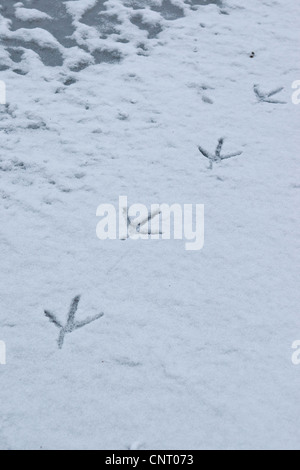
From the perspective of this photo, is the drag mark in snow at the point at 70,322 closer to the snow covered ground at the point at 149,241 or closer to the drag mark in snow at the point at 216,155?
the snow covered ground at the point at 149,241

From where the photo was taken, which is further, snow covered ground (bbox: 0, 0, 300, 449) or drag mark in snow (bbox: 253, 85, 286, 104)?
drag mark in snow (bbox: 253, 85, 286, 104)

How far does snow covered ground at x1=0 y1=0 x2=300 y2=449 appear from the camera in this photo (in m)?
1.63

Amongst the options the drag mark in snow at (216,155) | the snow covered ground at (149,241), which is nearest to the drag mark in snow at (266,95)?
the snow covered ground at (149,241)

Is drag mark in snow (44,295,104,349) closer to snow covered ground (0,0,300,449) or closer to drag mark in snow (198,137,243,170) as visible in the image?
snow covered ground (0,0,300,449)

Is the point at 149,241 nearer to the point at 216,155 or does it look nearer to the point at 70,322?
the point at 70,322

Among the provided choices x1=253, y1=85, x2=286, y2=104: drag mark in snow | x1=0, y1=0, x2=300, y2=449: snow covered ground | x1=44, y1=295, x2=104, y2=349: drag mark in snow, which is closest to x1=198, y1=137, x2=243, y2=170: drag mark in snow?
x1=0, y1=0, x2=300, y2=449: snow covered ground

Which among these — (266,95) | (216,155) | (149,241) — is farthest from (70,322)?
(266,95)

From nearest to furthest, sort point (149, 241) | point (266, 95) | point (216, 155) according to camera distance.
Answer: point (149, 241)
point (216, 155)
point (266, 95)

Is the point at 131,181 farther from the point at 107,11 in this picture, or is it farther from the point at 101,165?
the point at 107,11

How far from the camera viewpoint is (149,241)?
2084 millimetres

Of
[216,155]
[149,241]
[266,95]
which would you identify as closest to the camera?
[149,241]

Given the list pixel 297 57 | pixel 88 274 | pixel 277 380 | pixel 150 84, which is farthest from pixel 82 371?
pixel 297 57

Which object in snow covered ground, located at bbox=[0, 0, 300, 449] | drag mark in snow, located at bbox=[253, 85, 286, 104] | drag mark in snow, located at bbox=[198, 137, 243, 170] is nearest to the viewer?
snow covered ground, located at bbox=[0, 0, 300, 449]

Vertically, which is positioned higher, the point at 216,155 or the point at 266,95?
the point at 266,95
